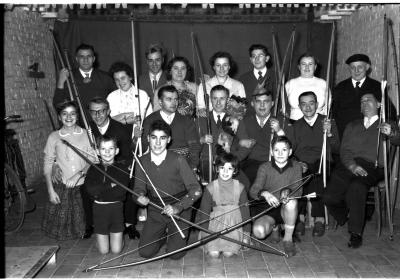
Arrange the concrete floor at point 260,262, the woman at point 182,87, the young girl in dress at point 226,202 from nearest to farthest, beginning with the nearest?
the concrete floor at point 260,262, the young girl in dress at point 226,202, the woman at point 182,87

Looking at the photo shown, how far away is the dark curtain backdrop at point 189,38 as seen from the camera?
6168 mm

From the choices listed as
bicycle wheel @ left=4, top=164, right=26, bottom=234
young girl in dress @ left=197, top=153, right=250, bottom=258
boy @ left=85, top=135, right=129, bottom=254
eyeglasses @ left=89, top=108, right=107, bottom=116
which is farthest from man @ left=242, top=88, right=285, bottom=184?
bicycle wheel @ left=4, top=164, right=26, bottom=234

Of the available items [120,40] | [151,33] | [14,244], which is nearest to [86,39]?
[120,40]

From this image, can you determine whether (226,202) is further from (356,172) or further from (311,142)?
(356,172)

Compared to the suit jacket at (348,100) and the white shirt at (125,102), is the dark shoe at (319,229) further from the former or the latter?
the white shirt at (125,102)

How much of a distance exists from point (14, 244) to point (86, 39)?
12.3 ft

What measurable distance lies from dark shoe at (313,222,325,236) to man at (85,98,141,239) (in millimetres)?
1526

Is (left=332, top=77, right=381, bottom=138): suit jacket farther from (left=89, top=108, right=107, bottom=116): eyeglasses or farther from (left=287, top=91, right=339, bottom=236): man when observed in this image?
(left=89, top=108, right=107, bottom=116): eyeglasses

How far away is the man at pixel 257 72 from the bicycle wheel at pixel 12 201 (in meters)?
2.34

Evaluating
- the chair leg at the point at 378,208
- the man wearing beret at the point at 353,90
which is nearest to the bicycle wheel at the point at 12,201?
the chair leg at the point at 378,208

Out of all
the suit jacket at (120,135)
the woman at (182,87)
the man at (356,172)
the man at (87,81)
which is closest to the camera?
the man at (356,172)

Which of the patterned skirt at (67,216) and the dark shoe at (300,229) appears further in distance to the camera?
the dark shoe at (300,229)

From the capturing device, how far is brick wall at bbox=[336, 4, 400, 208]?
4.41m

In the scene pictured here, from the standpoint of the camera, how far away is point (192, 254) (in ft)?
10.2
